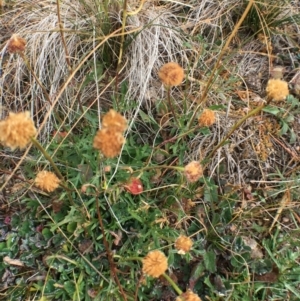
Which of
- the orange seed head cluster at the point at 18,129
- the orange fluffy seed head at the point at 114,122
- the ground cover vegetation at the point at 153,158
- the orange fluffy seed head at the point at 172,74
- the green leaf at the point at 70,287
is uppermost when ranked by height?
the orange seed head cluster at the point at 18,129

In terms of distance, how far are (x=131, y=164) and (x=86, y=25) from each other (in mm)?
556

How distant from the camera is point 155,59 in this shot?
→ 1.59 m

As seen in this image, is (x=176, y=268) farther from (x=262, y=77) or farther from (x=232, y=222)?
(x=262, y=77)

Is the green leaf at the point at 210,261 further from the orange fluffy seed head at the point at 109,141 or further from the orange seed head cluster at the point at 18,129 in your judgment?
the orange seed head cluster at the point at 18,129

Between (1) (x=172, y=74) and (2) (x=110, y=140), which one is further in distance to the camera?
(1) (x=172, y=74)

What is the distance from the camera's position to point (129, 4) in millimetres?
1684

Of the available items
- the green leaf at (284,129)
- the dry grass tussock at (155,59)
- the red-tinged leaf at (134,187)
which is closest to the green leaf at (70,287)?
the red-tinged leaf at (134,187)

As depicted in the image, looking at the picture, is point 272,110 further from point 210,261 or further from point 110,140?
point 110,140

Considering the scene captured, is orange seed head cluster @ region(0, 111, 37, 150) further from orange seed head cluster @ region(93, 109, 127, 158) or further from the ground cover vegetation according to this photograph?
the ground cover vegetation

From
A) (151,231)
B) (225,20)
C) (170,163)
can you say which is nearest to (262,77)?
(225,20)

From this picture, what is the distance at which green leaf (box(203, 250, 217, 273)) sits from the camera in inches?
54.5

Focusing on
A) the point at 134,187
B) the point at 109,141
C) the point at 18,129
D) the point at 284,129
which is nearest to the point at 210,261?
the point at 134,187

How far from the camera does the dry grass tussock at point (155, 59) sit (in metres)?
1.57

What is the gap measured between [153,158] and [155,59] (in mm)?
338
